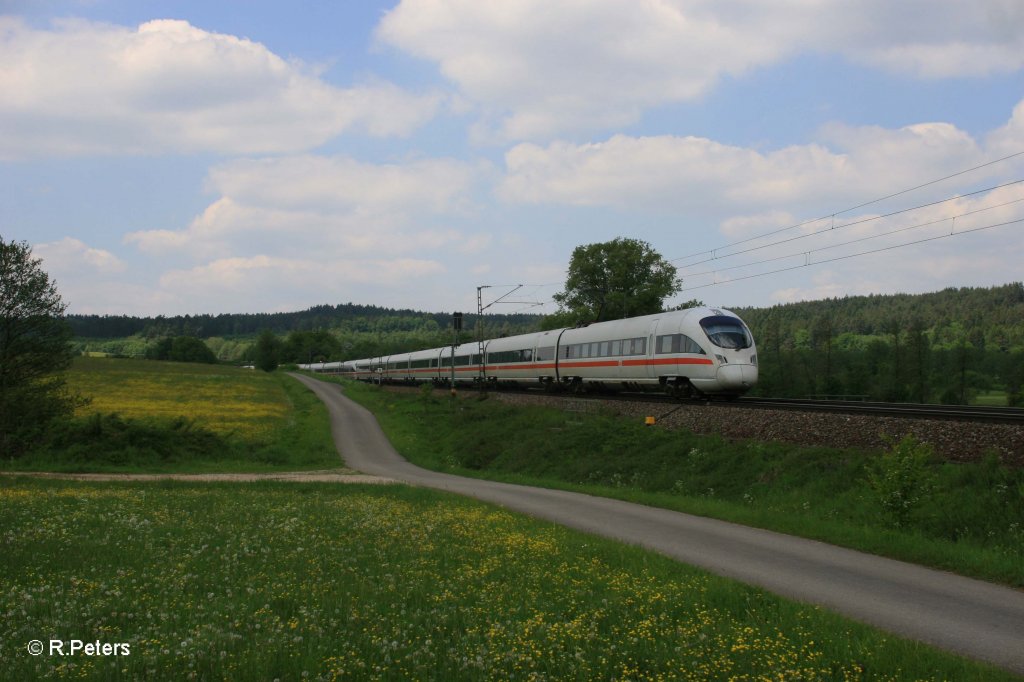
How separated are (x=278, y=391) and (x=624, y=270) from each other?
4035 centimetres

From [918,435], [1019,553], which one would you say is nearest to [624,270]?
[918,435]

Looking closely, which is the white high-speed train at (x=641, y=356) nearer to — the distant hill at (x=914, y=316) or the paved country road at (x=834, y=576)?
the paved country road at (x=834, y=576)

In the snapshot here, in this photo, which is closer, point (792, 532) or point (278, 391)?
point (792, 532)

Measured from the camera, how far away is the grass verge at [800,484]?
13914 millimetres

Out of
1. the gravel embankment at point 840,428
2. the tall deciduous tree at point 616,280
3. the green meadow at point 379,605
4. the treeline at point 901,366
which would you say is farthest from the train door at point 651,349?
the tall deciduous tree at point 616,280

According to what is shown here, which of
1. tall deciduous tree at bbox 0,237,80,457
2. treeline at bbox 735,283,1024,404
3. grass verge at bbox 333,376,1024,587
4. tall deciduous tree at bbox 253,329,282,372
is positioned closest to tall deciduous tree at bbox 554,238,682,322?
treeline at bbox 735,283,1024,404

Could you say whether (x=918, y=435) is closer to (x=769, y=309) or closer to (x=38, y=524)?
(x=38, y=524)

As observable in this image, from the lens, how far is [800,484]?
65.7ft

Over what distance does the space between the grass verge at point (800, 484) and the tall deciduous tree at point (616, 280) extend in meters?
42.5

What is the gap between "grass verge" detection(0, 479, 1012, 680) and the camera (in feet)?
23.2

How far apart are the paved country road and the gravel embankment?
5.28 m

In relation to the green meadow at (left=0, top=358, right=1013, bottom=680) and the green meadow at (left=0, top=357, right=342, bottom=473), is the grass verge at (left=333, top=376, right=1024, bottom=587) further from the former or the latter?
the green meadow at (left=0, top=357, right=342, bottom=473)

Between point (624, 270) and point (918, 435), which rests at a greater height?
point (624, 270)

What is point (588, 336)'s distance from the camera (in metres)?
42.2
